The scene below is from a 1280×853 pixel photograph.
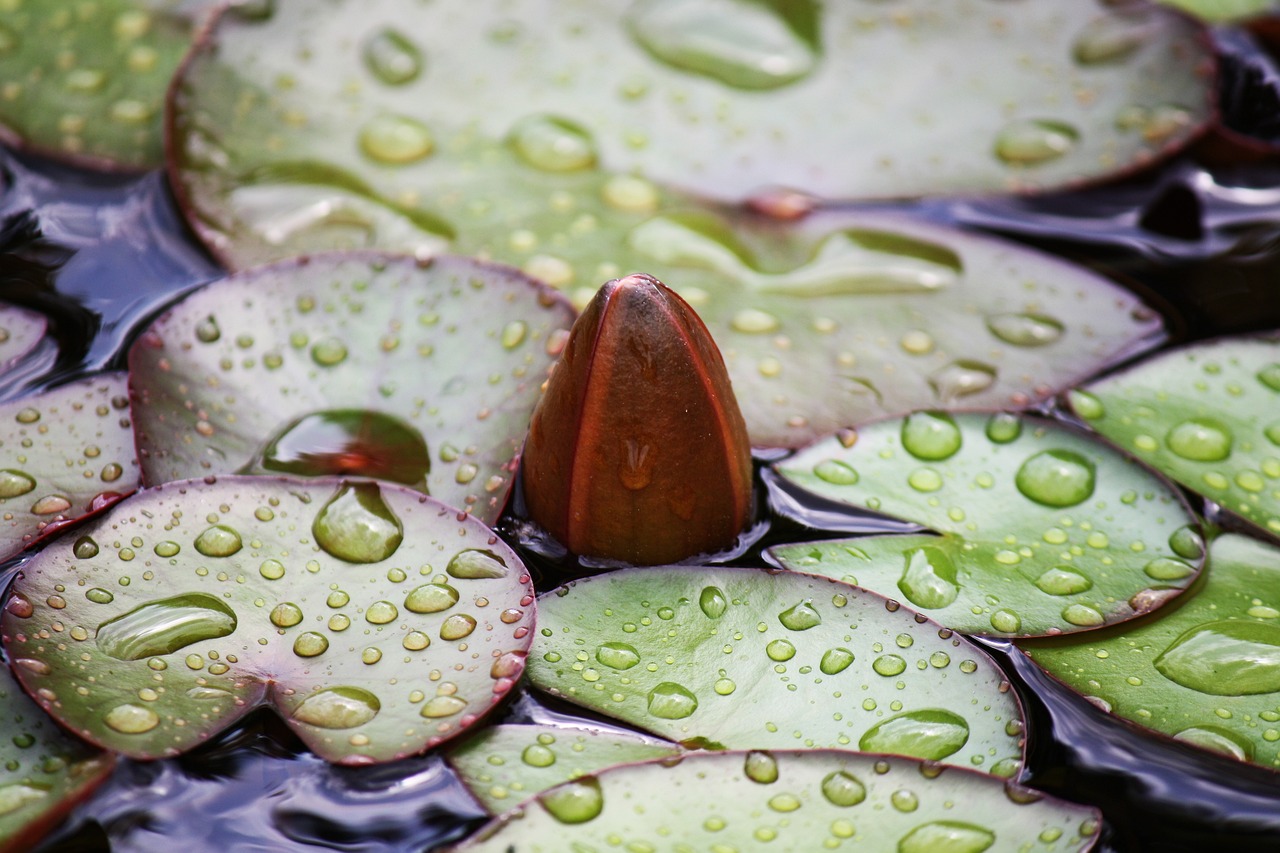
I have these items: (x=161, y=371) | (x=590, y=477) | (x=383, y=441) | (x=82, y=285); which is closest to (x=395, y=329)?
(x=383, y=441)

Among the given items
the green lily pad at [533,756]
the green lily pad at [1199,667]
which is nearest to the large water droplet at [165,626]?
the green lily pad at [533,756]

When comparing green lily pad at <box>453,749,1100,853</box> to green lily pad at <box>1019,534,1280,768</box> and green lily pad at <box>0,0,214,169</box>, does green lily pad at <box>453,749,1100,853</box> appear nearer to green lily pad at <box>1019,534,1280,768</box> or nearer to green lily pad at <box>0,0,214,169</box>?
green lily pad at <box>1019,534,1280,768</box>

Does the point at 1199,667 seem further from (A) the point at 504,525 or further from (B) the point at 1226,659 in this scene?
(A) the point at 504,525

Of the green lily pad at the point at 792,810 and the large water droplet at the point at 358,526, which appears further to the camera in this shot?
the large water droplet at the point at 358,526

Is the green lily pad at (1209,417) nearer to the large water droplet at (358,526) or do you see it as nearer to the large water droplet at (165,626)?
the large water droplet at (358,526)

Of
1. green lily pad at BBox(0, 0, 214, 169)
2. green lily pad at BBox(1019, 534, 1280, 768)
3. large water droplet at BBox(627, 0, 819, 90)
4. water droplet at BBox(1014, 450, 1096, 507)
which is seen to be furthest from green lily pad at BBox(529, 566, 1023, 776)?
green lily pad at BBox(0, 0, 214, 169)

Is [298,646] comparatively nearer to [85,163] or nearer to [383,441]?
[383,441]
